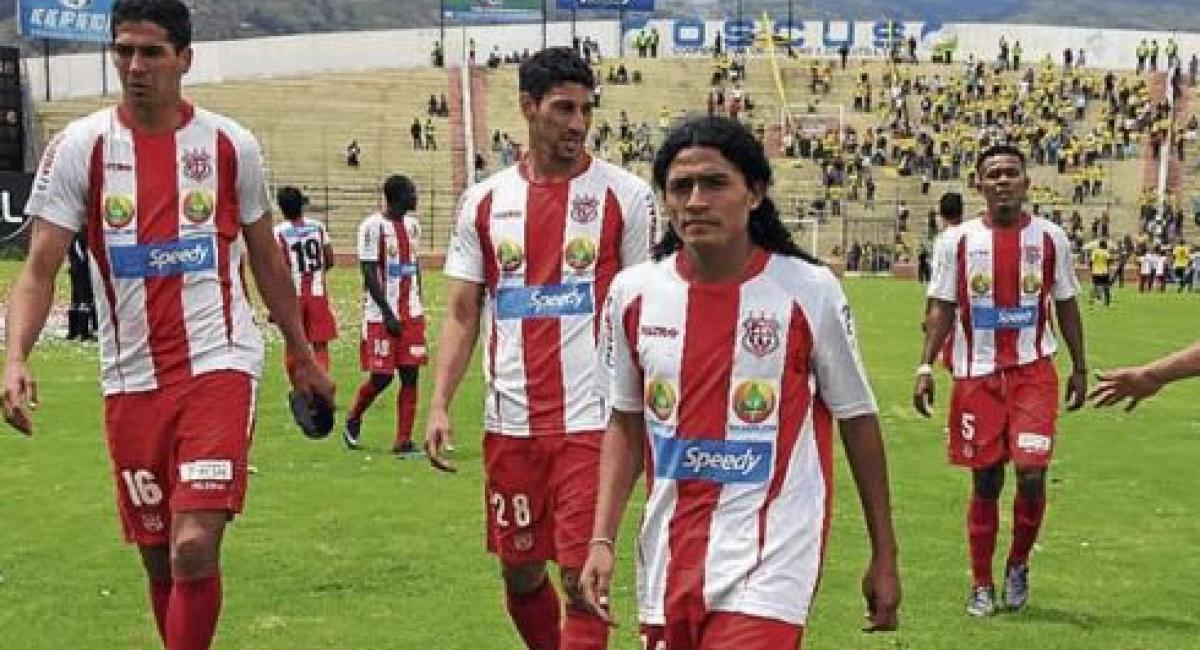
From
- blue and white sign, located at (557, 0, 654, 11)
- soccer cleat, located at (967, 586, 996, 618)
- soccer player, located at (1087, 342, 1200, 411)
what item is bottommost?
soccer cleat, located at (967, 586, 996, 618)

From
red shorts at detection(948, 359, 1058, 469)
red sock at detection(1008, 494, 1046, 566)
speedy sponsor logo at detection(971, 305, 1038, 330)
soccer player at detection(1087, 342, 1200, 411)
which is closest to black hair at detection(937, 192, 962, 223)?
speedy sponsor logo at detection(971, 305, 1038, 330)

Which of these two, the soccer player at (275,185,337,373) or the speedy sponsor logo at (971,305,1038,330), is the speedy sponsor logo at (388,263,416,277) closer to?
the soccer player at (275,185,337,373)

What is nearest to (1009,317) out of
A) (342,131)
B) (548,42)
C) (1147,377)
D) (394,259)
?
(1147,377)

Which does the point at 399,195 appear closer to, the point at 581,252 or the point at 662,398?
the point at 581,252

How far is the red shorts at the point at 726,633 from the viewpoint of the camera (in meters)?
4.80

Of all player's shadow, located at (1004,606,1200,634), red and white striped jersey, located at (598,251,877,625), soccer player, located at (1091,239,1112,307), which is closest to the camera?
red and white striped jersey, located at (598,251,877,625)

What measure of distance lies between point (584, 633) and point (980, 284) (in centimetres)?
404

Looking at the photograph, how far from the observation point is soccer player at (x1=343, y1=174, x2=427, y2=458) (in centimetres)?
1459

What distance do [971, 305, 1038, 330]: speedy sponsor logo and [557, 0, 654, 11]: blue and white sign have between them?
7031 centimetres

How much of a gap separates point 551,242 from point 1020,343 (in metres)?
3.57

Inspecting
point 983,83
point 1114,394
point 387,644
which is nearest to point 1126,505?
point 387,644

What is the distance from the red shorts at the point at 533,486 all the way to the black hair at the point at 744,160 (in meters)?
1.85

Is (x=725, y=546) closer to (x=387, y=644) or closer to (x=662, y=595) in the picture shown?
(x=662, y=595)

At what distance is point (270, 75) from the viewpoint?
7712 centimetres
